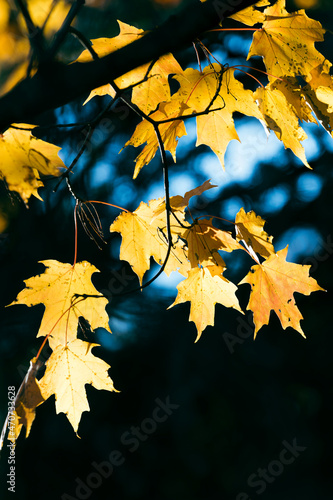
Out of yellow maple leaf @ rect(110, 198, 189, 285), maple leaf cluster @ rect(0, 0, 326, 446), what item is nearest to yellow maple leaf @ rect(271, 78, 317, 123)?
maple leaf cluster @ rect(0, 0, 326, 446)

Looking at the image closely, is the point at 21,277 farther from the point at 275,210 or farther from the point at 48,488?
the point at 275,210

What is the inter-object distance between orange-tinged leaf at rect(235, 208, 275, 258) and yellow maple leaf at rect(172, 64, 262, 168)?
119mm

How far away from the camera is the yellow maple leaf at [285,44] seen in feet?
1.80

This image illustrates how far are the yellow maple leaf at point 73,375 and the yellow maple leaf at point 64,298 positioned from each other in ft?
0.10

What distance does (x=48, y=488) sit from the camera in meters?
2.31

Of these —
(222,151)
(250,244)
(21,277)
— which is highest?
(21,277)

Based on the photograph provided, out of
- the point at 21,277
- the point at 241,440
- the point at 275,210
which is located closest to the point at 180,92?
the point at 21,277

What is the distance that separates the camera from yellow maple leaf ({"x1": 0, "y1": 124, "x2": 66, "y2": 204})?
19.2 inches

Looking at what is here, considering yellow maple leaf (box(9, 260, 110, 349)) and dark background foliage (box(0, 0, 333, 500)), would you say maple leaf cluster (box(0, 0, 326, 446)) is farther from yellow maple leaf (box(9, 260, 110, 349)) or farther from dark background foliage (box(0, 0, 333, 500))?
dark background foliage (box(0, 0, 333, 500))

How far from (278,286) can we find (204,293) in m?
0.18

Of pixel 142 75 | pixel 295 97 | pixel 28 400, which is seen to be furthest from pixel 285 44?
pixel 28 400

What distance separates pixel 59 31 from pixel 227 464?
267 cm

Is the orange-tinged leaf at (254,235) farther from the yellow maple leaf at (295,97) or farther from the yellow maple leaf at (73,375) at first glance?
the yellow maple leaf at (73,375)

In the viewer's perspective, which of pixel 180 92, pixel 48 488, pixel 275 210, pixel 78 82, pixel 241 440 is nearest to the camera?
pixel 78 82
